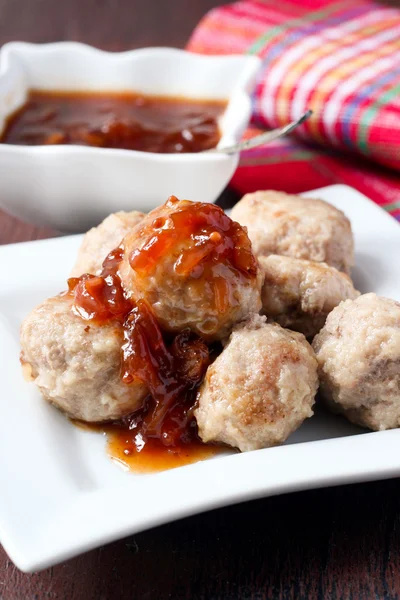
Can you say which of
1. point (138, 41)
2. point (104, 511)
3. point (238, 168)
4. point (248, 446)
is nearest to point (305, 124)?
point (238, 168)

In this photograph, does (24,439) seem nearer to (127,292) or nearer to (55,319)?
(55,319)

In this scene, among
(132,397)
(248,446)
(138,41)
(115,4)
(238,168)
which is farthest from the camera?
(115,4)

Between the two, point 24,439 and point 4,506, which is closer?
point 4,506

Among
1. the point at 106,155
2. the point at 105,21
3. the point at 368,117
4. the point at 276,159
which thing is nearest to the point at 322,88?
the point at 368,117

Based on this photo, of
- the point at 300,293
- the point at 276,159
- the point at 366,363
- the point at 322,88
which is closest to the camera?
the point at 366,363

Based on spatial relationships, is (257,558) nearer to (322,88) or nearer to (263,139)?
(263,139)

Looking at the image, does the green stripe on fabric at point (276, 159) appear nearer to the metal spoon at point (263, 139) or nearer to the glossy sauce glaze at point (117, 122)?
the glossy sauce glaze at point (117, 122)

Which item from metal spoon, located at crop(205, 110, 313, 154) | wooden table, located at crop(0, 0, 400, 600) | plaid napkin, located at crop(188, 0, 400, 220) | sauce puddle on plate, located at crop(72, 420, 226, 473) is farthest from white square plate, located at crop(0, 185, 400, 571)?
plaid napkin, located at crop(188, 0, 400, 220)
